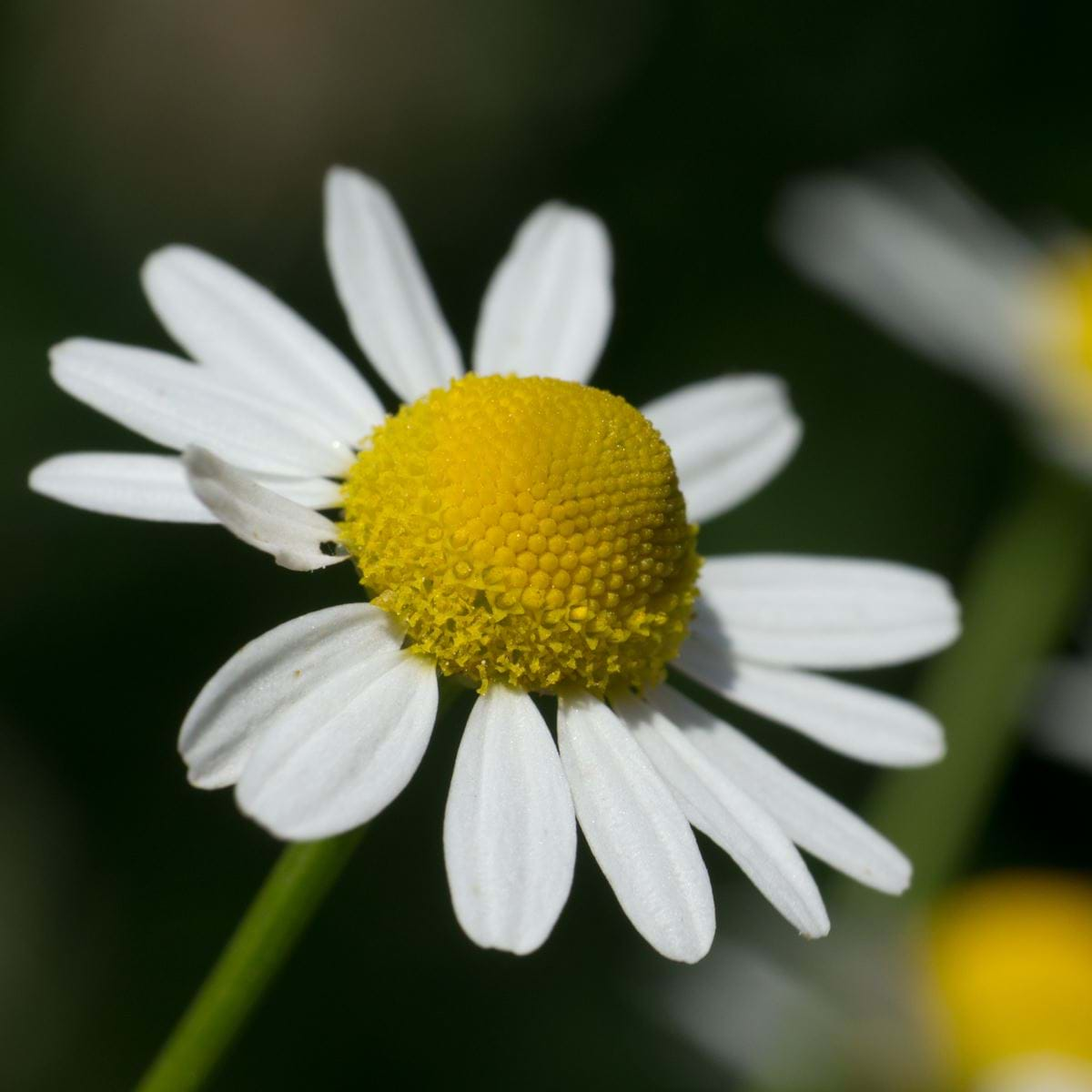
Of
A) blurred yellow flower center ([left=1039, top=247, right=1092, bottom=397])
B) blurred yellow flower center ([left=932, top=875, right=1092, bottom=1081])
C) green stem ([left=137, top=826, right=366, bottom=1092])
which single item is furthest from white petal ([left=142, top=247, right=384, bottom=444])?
blurred yellow flower center ([left=1039, top=247, right=1092, bottom=397])

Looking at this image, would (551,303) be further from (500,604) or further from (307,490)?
(500,604)

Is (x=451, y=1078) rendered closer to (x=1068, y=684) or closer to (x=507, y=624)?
(x=1068, y=684)

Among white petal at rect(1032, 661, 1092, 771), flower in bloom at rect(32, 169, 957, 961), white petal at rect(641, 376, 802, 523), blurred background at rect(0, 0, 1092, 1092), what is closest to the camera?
flower in bloom at rect(32, 169, 957, 961)

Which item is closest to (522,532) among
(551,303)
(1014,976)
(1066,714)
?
(551,303)

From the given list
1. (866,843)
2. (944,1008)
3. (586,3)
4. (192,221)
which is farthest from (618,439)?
(586,3)

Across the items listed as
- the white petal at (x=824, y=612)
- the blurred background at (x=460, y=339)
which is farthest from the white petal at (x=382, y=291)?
the blurred background at (x=460, y=339)

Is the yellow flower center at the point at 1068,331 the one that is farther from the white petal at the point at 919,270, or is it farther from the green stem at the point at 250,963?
Result: the green stem at the point at 250,963

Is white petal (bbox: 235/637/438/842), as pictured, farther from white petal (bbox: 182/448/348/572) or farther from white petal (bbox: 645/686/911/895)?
white petal (bbox: 645/686/911/895)
